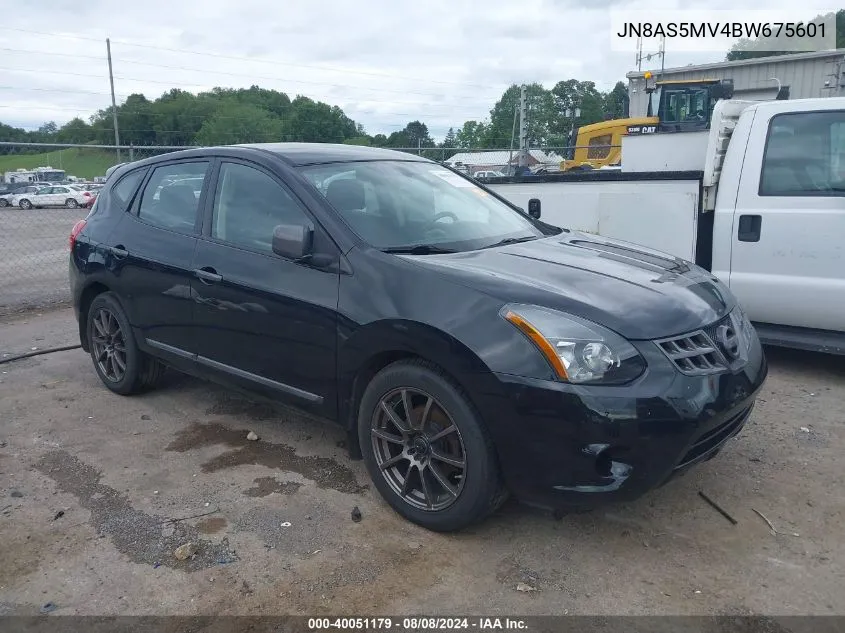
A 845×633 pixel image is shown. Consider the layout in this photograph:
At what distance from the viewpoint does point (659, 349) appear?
112 inches

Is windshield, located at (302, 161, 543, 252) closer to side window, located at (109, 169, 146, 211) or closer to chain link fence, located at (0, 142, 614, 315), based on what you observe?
side window, located at (109, 169, 146, 211)

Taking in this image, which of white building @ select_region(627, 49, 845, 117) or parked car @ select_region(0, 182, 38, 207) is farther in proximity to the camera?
parked car @ select_region(0, 182, 38, 207)

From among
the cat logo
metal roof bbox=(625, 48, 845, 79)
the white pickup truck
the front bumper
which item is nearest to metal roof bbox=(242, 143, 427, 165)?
the front bumper

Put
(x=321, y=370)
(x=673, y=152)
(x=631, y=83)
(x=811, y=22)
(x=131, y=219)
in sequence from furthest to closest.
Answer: (x=631, y=83), (x=811, y=22), (x=673, y=152), (x=131, y=219), (x=321, y=370)

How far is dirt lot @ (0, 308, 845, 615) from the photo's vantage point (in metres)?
2.77

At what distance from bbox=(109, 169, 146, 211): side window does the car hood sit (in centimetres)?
254

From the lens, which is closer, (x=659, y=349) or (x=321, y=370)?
(x=659, y=349)

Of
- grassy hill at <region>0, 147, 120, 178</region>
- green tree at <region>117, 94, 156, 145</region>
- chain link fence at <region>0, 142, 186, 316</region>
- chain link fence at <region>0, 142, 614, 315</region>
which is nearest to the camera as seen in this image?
chain link fence at <region>0, 142, 186, 316</region>

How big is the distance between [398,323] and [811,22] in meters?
19.0

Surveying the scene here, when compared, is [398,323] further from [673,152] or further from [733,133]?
[673,152]

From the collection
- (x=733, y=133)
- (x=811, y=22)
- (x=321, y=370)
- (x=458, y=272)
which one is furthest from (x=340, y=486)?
(x=811, y=22)

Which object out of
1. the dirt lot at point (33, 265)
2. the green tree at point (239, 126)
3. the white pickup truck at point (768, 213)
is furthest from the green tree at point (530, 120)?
the white pickup truck at point (768, 213)

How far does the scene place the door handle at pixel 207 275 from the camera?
3.96 metres

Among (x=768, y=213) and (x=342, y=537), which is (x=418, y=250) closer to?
(x=342, y=537)
